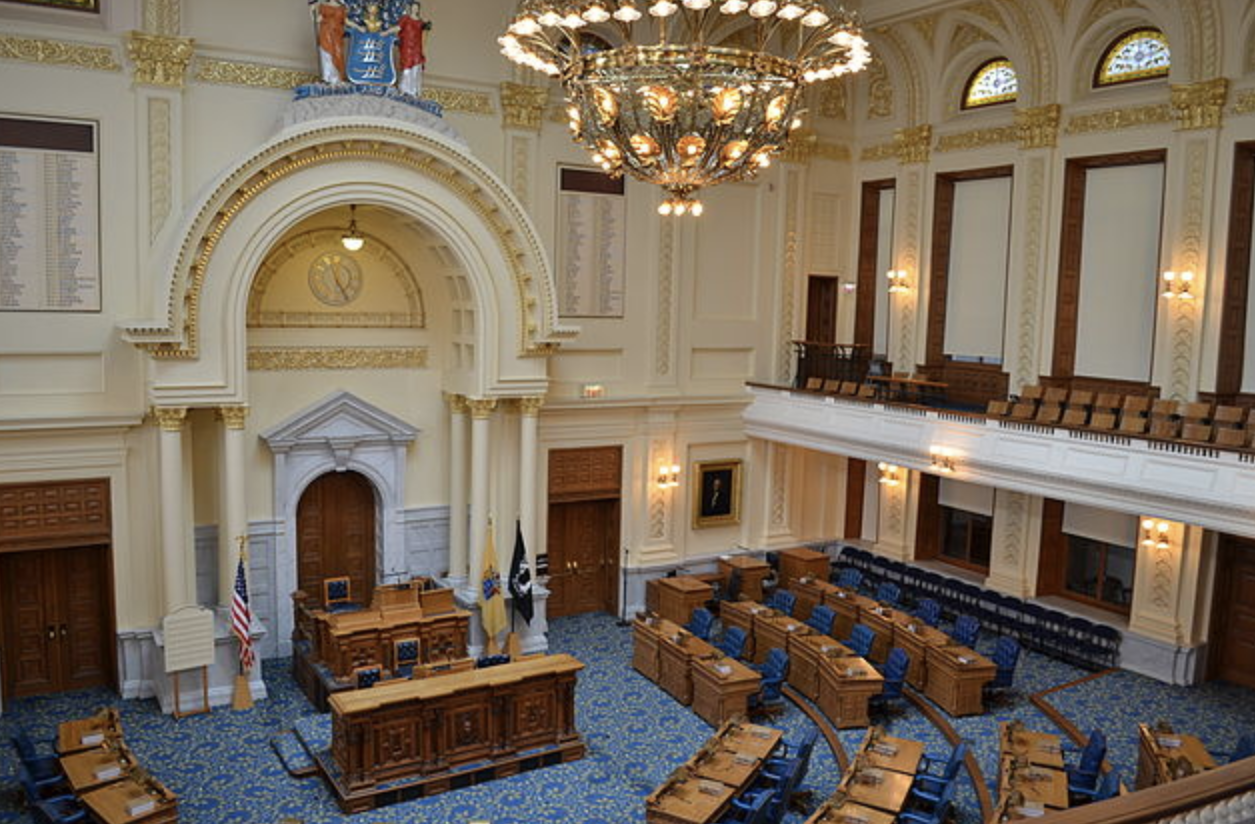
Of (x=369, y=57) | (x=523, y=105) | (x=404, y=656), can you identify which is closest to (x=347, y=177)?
(x=369, y=57)

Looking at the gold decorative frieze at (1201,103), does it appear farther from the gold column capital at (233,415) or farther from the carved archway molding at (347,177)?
the gold column capital at (233,415)

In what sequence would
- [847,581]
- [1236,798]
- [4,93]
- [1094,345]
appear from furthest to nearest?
[847,581] < [1094,345] < [4,93] < [1236,798]

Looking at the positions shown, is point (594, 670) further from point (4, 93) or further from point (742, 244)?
point (4, 93)

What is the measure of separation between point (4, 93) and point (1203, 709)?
18.0 meters

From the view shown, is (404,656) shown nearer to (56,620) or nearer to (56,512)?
(56,620)

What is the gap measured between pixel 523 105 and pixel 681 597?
8.49 meters

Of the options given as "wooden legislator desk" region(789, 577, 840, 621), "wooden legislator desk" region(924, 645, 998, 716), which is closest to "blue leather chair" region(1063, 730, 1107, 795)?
"wooden legislator desk" region(924, 645, 998, 716)

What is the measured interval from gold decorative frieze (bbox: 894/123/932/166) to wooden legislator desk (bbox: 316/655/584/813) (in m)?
11.8

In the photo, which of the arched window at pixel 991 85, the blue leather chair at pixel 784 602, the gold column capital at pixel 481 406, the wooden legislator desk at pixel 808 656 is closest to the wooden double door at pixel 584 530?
the gold column capital at pixel 481 406

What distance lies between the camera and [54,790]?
1095 cm

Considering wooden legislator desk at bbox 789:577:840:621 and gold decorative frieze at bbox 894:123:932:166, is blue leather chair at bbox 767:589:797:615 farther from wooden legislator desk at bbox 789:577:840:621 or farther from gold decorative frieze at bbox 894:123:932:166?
gold decorative frieze at bbox 894:123:932:166

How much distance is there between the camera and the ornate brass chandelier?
7.50m

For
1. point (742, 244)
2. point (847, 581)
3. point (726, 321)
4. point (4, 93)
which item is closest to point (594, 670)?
point (847, 581)

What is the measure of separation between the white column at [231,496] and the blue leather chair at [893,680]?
9.13 metres
